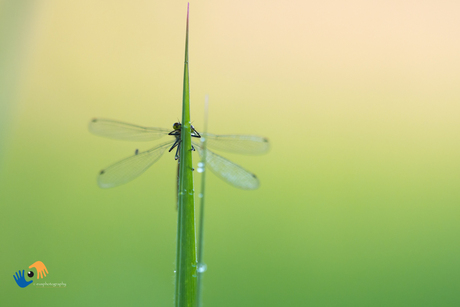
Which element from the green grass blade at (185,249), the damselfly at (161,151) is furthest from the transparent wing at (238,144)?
the green grass blade at (185,249)

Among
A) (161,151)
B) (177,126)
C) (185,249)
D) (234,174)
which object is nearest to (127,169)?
(161,151)

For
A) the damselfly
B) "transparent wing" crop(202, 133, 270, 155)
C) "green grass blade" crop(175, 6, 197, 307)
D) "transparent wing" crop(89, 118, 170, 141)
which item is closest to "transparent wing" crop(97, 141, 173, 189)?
the damselfly

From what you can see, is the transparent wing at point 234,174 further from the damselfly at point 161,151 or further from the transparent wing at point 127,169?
the transparent wing at point 127,169

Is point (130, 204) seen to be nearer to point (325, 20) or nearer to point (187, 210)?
point (187, 210)

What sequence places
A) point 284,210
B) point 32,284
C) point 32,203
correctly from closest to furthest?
point 32,284 → point 32,203 → point 284,210

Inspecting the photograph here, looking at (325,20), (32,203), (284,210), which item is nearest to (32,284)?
(32,203)

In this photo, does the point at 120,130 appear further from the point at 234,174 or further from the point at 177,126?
the point at 234,174

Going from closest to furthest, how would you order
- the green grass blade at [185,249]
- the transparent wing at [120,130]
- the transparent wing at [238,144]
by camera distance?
the green grass blade at [185,249]
the transparent wing at [120,130]
the transparent wing at [238,144]
